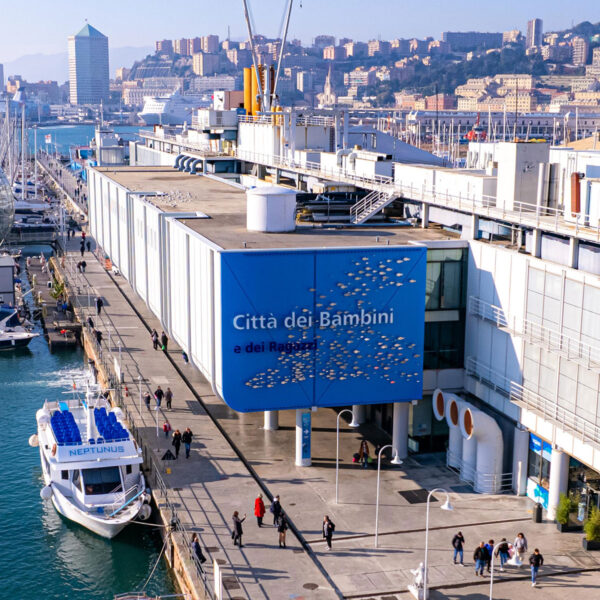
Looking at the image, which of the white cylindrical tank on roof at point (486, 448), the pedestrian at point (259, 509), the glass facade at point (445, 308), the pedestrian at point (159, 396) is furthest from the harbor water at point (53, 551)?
the glass facade at point (445, 308)

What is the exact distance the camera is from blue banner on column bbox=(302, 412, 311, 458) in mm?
34188

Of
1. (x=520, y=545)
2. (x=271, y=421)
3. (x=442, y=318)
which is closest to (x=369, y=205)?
(x=442, y=318)

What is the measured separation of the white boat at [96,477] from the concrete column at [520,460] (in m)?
12.4

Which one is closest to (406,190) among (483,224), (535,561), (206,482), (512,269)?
(483,224)

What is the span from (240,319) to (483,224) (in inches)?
383

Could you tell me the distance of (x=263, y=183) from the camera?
2404 inches

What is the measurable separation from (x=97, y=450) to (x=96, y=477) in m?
0.95

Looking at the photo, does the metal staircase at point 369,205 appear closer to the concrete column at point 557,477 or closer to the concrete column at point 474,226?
the concrete column at point 474,226

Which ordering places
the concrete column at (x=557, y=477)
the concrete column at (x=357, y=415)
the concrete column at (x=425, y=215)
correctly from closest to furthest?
1. the concrete column at (x=557, y=477)
2. the concrete column at (x=425, y=215)
3. the concrete column at (x=357, y=415)

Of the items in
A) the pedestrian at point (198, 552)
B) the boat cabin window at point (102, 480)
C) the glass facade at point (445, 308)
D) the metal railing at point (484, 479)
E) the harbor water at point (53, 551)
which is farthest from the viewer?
the glass facade at point (445, 308)

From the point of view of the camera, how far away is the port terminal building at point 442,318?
98.5 feet

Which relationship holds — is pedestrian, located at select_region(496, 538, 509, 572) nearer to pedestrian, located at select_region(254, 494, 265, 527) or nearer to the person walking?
pedestrian, located at select_region(254, 494, 265, 527)

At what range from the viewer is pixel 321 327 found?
108ft

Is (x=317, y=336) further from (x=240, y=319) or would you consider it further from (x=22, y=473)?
(x=22, y=473)
